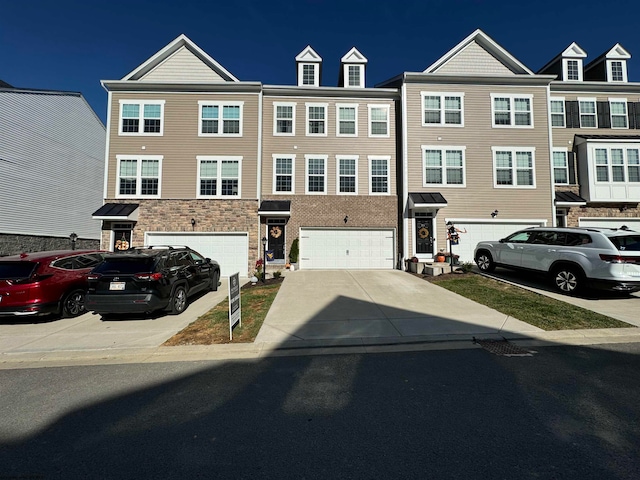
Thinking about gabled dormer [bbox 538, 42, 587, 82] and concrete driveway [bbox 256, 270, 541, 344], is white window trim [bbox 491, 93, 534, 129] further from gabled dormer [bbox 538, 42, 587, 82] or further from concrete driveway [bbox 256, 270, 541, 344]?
concrete driveway [bbox 256, 270, 541, 344]

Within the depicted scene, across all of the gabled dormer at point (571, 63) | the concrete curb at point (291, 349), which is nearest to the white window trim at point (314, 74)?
the gabled dormer at point (571, 63)

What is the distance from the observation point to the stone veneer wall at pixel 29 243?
55.2 feet

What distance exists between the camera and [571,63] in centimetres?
1733

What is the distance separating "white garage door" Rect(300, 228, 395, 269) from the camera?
15.5m

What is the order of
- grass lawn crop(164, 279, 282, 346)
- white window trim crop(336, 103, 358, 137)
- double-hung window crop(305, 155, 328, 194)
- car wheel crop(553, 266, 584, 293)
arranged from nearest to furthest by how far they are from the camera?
grass lawn crop(164, 279, 282, 346), car wheel crop(553, 266, 584, 293), double-hung window crop(305, 155, 328, 194), white window trim crop(336, 103, 358, 137)

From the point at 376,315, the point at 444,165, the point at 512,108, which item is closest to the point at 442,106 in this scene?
the point at 444,165

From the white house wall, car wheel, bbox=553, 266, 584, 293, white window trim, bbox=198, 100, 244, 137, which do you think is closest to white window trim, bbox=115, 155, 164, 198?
white window trim, bbox=198, 100, 244, 137

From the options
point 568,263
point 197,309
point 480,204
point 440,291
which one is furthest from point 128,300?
point 480,204

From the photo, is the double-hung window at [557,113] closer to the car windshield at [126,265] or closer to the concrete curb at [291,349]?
the concrete curb at [291,349]

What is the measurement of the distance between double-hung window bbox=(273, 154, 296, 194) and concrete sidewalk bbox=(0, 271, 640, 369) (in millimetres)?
8291

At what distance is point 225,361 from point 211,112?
1444cm

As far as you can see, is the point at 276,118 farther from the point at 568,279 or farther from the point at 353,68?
the point at 568,279

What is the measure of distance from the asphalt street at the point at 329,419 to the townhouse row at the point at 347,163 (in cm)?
1086

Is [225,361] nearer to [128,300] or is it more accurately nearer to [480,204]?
[128,300]
